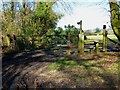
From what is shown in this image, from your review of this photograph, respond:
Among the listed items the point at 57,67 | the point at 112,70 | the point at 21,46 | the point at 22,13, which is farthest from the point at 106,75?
the point at 22,13

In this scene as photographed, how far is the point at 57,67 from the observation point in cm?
1097

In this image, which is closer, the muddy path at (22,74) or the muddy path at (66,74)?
the muddy path at (66,74)

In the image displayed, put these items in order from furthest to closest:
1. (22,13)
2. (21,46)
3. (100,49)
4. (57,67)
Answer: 1. (22,13)
2. (21,46)
3. (100,49)
4. (57,67)

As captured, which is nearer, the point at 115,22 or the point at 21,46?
the point at 115,22

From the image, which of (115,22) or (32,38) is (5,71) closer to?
(115,22)

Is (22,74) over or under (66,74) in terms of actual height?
under

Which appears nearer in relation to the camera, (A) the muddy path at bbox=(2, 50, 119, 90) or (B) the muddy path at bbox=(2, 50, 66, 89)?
(A) the muddy path at bbox=(2, 50, 119, 90)

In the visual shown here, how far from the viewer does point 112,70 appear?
33.0 feet

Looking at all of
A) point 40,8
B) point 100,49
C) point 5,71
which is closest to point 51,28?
point 40,8

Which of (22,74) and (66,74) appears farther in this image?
(22,74)

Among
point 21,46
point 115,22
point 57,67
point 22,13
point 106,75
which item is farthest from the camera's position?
point 22,13

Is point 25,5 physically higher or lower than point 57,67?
higher

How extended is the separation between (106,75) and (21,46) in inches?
404

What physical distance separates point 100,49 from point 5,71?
17.4ft
